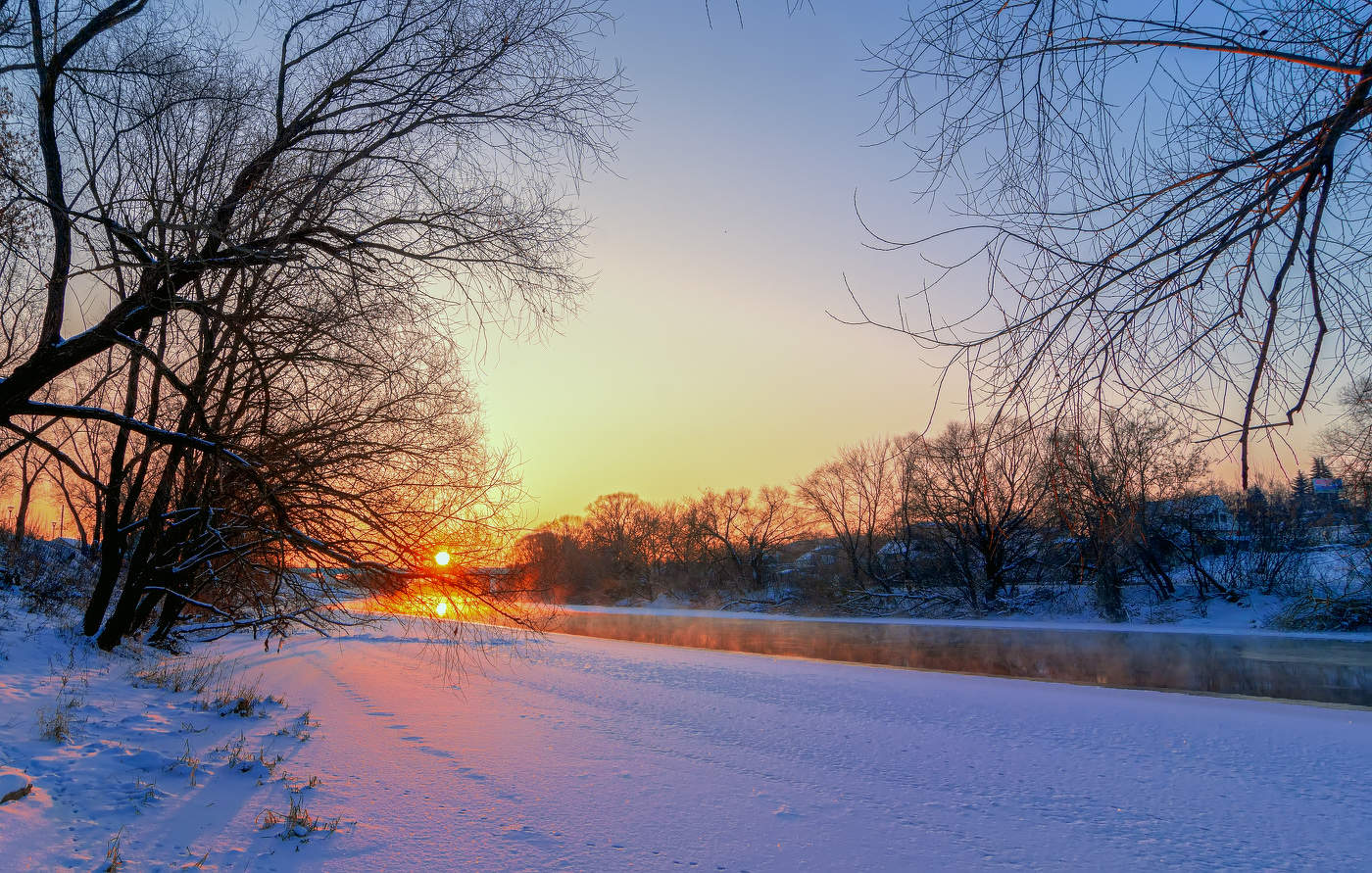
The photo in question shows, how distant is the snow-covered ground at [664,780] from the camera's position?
503cm

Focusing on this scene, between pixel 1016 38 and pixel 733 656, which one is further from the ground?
pixel 1016 38

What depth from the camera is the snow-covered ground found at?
503cm

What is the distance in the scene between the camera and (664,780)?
7109 millimetres

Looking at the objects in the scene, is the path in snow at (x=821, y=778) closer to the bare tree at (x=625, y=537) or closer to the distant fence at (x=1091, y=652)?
the distant fence at (x=1091, y=652)

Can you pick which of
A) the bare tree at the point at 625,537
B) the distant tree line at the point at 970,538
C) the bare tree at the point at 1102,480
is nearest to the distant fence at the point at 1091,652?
the distant tree line at the point at 970,538

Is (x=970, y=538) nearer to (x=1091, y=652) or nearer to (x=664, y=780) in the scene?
(x=1091, y=652)

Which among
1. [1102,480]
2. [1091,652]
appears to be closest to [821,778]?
[1102,480]

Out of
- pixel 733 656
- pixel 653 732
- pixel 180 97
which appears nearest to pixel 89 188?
pixel 180 97

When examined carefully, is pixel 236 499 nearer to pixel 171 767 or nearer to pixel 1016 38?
pixel 171 767

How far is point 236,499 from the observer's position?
915 centimetres

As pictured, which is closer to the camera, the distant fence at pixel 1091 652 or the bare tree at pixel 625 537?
the distant fence at pixel 1091 652

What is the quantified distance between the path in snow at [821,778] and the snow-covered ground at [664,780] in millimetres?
36

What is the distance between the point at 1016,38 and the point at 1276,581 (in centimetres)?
3954

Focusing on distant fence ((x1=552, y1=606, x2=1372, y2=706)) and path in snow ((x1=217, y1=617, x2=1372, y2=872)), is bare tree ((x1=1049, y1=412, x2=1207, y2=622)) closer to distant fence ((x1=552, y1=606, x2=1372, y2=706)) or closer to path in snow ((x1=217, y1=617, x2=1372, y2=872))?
path in snow ((x1=217, y1=617, x2=1372, y2=872))
